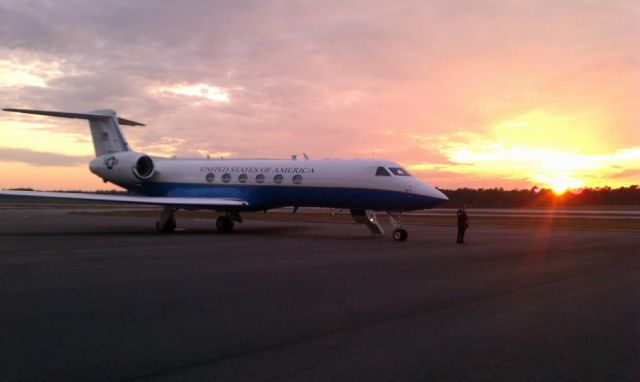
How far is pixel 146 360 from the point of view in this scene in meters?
5.41

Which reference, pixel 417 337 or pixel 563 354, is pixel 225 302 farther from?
pixel 563 354

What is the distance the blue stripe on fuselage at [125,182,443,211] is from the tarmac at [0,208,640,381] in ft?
22.5

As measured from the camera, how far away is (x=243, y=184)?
24.7 metres

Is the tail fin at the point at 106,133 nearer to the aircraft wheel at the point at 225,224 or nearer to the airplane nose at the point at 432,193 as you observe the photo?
the aircraft wheel at the point at 225,224

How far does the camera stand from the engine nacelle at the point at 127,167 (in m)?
27.1

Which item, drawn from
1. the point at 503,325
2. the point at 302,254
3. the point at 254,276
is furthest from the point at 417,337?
the point at 302,254

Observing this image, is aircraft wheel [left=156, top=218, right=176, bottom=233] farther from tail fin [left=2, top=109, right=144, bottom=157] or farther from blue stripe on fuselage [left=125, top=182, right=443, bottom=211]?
tail fin [left=2, top=109, right=144, bottom=157]

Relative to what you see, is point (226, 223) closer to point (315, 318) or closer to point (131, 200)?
point (131, 200)

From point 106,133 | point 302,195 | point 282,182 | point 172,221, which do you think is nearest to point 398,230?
point 302,195

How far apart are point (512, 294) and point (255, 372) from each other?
533 centimetres

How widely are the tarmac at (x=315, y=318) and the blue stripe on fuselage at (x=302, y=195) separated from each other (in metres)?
6.85

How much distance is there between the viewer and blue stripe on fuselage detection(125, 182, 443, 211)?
20.9 metres

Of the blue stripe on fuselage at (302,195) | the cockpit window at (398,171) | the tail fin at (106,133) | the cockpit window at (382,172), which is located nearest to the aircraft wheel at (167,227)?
the blue stripe on fuselage at (302,195)

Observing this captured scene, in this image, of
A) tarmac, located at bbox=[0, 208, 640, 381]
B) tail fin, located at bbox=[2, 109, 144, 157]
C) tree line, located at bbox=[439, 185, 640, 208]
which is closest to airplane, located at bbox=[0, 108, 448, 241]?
tail fin, located at bbox=[2, 109, 144, 157]
